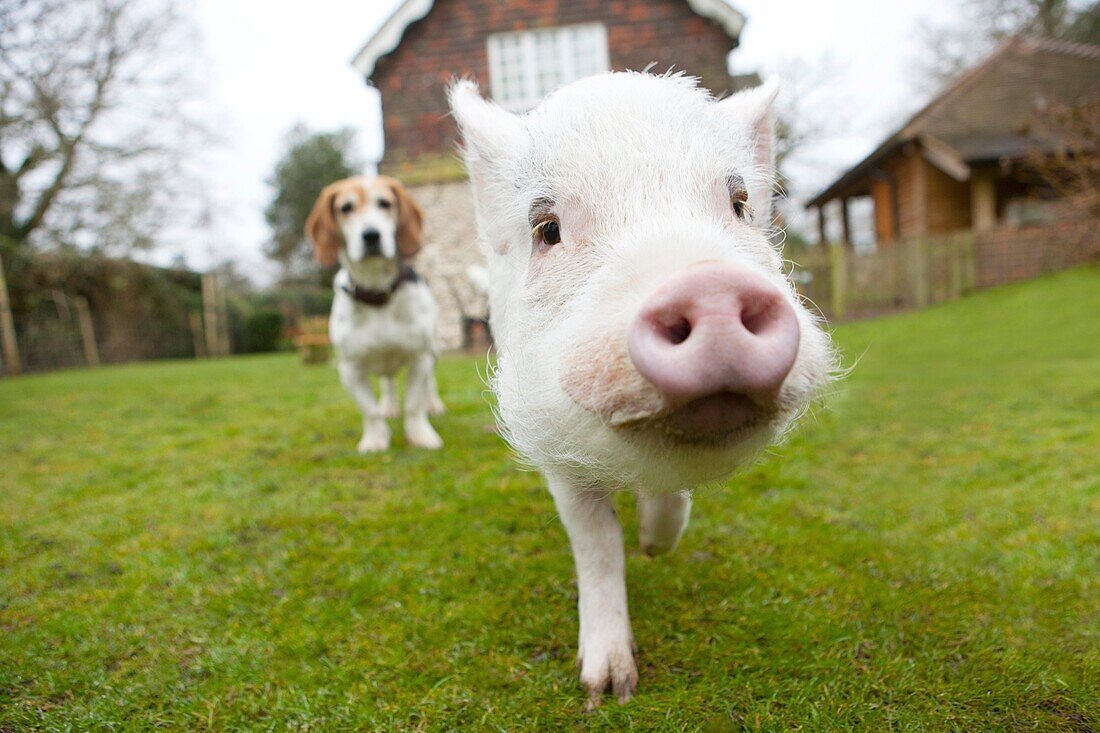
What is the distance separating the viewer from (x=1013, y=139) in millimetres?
18328

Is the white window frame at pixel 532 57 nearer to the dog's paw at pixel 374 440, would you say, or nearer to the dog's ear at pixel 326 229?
the dog's ear at pixel 326 229

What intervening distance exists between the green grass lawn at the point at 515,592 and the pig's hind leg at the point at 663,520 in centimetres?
18

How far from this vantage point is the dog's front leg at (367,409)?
213 inches

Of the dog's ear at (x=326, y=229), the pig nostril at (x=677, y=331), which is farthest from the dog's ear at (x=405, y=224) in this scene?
the pig nostril at (x=677, y=331)

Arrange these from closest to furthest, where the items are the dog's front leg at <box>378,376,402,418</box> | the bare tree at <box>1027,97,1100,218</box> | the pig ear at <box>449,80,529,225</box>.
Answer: the pig ear at <box>449,80,529,225</box> → the dog's front leg at <box>378,376,402,418</box> → the bare tree at <box>1027,97,1100,218</box>

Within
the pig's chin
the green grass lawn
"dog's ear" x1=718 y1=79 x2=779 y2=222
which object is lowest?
the green grass lawn

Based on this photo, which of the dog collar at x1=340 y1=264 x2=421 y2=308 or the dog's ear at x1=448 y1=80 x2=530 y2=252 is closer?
the dog's ear at x1=448 y1=80 x2=530 y2=252

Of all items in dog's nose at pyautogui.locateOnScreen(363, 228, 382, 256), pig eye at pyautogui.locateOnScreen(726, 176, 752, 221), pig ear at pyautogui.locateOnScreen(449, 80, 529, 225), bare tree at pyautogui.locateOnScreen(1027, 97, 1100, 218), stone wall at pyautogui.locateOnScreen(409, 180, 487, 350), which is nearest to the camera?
pig eye at pyautogui.locateOnScreen(726, 176, 752, 221)

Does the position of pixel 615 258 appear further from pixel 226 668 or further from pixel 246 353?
pixel 246 353

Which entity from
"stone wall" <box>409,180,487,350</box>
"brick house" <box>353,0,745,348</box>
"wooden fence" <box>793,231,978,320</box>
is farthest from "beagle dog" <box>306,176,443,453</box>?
"wooden fence" <box>793,231,978,320</box>

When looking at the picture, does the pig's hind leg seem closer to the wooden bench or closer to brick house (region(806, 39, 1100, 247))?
the wooden bench

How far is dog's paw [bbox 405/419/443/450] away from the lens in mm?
5434

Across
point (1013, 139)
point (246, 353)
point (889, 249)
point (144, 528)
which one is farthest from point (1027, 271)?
point (246, 353)

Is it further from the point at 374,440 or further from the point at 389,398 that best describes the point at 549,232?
the point at 389,398
